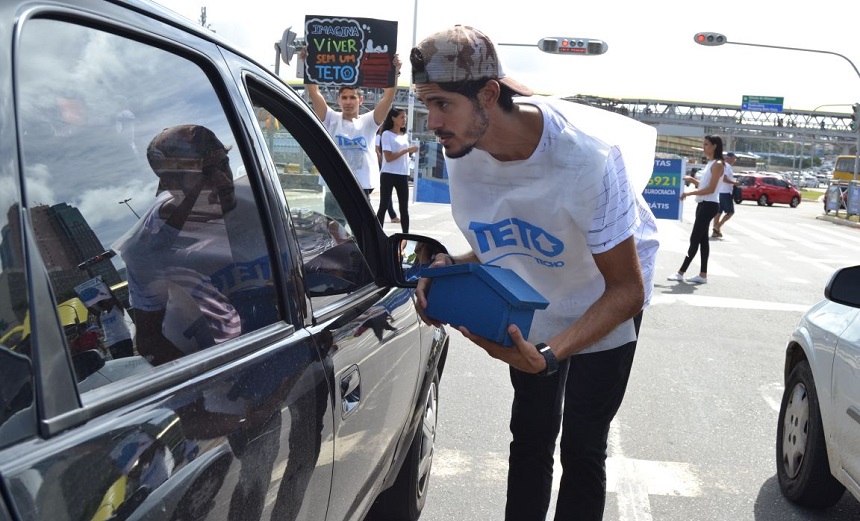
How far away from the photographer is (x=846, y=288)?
2.89 metres

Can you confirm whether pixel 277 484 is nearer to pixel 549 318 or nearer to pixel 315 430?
pixel 315 430

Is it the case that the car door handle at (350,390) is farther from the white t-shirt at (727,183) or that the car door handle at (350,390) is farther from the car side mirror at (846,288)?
the white t-shirt at (727,183)

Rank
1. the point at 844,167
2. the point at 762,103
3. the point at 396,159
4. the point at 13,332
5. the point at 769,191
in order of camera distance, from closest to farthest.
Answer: the point at 13,332 → the point at 396,159 → the point at 769,191 → the point at 844,167 → the point at 762,103

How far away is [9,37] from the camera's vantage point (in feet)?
3.85

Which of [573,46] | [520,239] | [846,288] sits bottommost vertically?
[846,288]

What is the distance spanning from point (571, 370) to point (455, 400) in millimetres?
2761

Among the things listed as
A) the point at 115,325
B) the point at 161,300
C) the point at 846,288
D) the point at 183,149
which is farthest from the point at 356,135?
the point at 115,325

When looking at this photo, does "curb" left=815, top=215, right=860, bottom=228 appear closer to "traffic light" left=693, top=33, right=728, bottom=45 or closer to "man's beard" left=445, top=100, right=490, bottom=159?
"traffic light" left=693, top=33, right=728, bottom=45

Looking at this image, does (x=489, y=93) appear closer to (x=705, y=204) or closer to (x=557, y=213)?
→ (x=557, y=213)

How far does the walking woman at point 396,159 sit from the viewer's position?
12.2m

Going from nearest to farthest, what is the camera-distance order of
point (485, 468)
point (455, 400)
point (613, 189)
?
point (613, 189), point (485, 468), point (455, 400)

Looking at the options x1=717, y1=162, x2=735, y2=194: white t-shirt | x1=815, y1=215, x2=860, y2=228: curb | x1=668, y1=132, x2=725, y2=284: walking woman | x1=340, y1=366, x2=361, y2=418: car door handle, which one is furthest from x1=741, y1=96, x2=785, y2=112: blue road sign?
x1=340, y1=366, x2=361, y2=418: car door handle

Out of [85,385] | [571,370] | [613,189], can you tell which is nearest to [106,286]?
[85,385]

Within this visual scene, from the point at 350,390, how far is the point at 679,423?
3.57 meters
